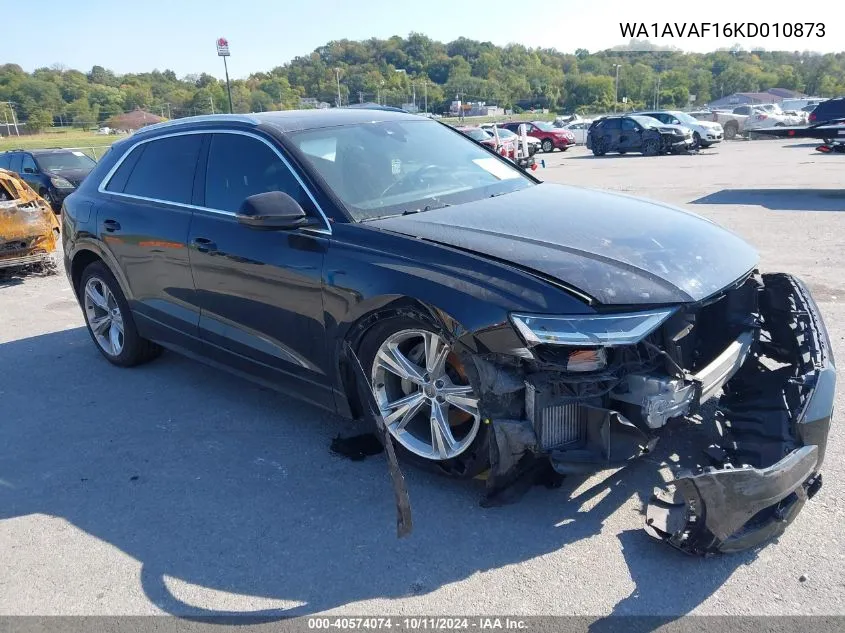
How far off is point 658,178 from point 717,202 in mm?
5635

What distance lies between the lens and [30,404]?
513 centimetres

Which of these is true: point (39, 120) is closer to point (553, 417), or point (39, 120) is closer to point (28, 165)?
point (28, 165)

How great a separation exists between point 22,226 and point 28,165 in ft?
33.1

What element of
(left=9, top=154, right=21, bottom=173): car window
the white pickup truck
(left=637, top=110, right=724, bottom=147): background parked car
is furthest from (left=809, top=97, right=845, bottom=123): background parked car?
(left=9, top=154, right=21, bottom=173): car window

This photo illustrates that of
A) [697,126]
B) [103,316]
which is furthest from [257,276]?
[697,126]

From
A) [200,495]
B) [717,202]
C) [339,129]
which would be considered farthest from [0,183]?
[717,202]

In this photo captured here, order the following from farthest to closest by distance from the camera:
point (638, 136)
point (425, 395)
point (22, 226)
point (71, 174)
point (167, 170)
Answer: point (638, 136) < point (71, 174) < point (22, 226) < point (167, 170) < point (425, 395)

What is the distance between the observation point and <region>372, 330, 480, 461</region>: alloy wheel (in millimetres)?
3418

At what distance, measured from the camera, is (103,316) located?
233 inches

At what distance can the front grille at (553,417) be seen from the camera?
3.02m

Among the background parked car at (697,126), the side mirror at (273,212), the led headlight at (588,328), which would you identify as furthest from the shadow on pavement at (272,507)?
the background parked car at (697,126)

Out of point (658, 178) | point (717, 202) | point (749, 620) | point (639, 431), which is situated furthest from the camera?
point (658, 178)

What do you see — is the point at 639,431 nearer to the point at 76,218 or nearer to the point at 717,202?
the point at 76,218

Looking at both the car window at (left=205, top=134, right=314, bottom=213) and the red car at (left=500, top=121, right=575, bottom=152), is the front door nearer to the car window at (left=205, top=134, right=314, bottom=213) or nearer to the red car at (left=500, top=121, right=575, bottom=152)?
the car window at (left=205, top=134, right=314, bottom=213)
